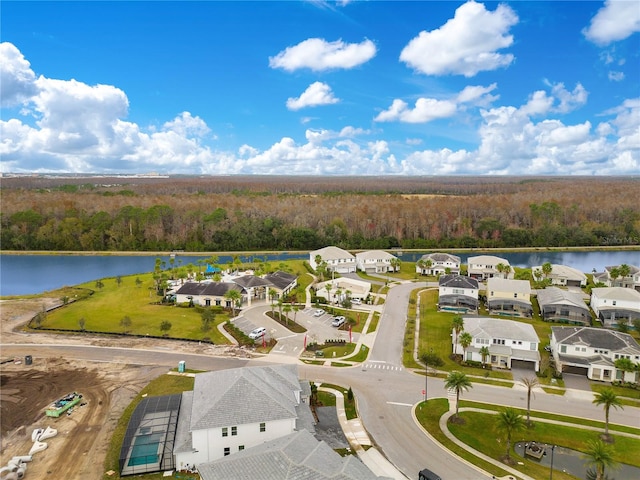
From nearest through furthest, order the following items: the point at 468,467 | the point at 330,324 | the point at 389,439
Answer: the point at 468,467, the point at 389,439, the point at 330,324

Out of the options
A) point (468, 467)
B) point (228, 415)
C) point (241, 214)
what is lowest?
point (468, 467)

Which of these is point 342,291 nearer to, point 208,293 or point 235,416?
point 208,293

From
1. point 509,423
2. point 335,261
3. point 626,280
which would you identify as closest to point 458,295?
point 335,261

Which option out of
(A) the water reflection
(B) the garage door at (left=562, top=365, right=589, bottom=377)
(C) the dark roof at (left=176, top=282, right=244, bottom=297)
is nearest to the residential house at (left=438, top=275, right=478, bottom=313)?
(B) the garage door at (left=562, top=365, right=589, bottom=377)

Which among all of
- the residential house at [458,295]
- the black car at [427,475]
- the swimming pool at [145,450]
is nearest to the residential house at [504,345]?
the residential house at [458,295]

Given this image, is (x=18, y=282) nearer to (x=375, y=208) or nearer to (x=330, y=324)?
(x=330, y=324)

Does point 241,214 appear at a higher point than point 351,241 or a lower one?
higher

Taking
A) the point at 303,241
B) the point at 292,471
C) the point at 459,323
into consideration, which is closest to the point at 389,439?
the point at 292,471
